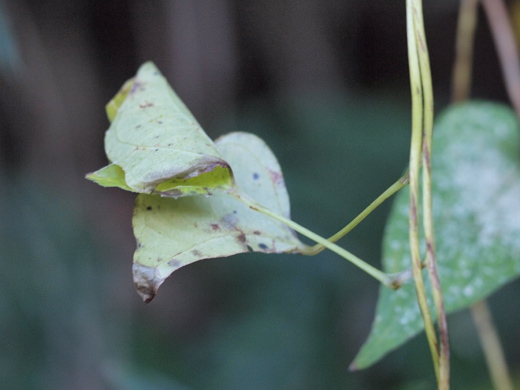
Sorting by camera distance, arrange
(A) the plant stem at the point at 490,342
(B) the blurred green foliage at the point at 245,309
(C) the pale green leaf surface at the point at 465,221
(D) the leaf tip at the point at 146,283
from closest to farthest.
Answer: (D) the leaf tip at the point at 146,283
(C) the pale green leaf surface at the point at 465,221
(A) the plant stem at the point at 490,342
(B) the blurred green foliage at the point at 245,309

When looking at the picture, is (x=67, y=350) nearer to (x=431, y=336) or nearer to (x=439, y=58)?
(x=431, y=336)

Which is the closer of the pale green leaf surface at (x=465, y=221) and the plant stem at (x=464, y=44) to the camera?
the pale green leaf surface at (x=465, y=221)

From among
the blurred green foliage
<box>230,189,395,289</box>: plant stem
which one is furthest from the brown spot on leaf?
the blurred green foliage

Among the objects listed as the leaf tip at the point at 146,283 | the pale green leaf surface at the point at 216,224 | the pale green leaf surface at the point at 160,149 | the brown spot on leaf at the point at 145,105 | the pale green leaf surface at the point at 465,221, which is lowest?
the pale green leaf surface at the point at 465,221

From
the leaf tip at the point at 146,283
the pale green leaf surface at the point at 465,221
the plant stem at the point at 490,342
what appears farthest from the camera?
the plant stem at the point at 490,342

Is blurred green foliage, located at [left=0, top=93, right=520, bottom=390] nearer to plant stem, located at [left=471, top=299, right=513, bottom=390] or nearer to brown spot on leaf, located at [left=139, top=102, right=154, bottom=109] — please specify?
plant stem, located at [left=471, top=299, right=513, bottom=390]

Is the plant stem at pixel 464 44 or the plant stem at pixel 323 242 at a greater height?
the plant stem at pixel 464 44

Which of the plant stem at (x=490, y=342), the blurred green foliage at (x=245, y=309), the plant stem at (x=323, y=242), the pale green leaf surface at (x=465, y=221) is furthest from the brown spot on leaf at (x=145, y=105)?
the blurred green foliage at (x=245, y=309)

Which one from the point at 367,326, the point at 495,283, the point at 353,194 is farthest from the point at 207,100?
the point at 495,283

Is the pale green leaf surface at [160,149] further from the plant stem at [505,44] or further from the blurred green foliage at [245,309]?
the blurred green foliage at [245,309]
